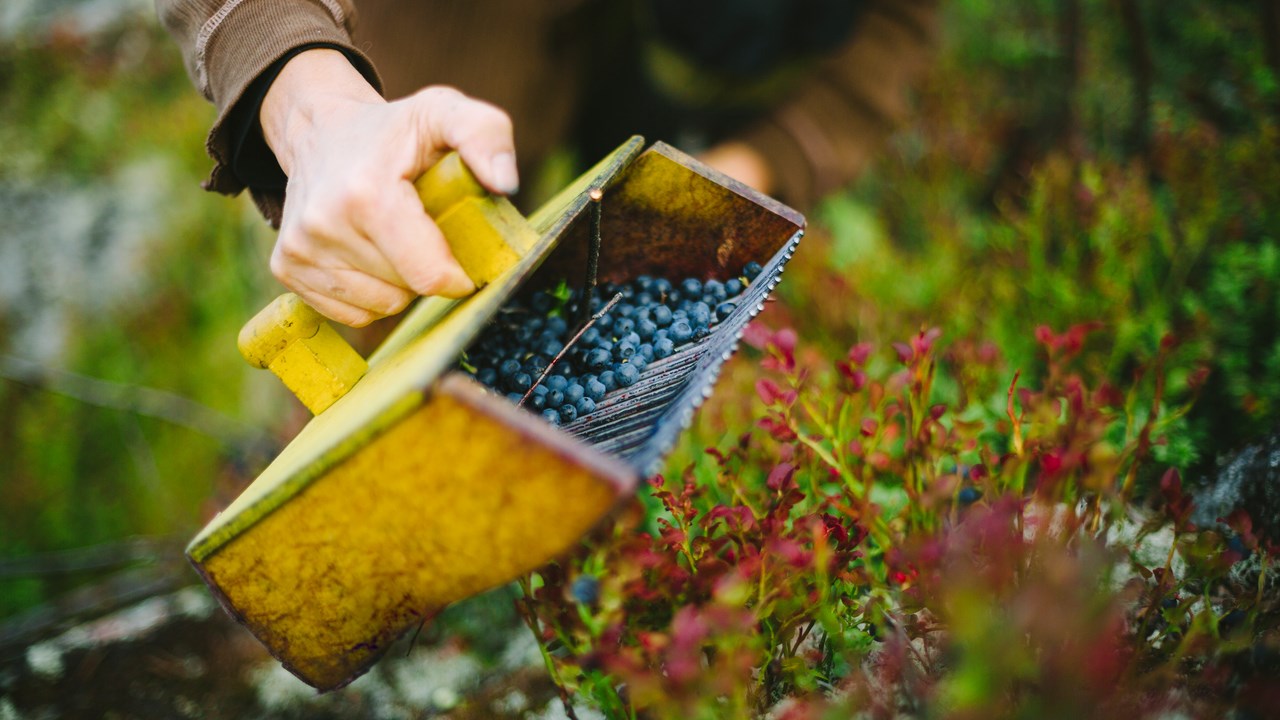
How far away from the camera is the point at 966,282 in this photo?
7.41 ft

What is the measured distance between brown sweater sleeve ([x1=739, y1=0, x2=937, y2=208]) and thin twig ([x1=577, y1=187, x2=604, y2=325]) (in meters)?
1.83

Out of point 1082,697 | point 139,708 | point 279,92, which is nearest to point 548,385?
point 279,92

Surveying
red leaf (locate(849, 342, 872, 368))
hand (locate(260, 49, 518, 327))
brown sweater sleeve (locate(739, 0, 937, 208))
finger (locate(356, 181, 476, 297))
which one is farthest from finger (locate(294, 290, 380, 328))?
brown sweater sleeve (locate(739, 0, 937, 208))

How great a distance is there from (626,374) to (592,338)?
0.39ft

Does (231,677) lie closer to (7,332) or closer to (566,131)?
(566,131)

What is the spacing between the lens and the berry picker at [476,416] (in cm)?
80

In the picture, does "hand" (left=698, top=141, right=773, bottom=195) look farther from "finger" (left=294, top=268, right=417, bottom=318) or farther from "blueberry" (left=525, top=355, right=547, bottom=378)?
"finger" (left=294, top=268, right=417, bottom=318)

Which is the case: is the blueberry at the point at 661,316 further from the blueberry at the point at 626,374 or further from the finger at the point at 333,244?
the finger at the point at 333,244

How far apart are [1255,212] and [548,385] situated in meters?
2.14

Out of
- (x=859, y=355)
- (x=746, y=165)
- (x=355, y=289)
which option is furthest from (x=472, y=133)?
(x=746, y=165)

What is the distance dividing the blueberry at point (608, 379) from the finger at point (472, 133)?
35cm

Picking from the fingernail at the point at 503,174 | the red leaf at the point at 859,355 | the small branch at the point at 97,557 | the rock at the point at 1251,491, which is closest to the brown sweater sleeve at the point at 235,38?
the fingernail at the point at 503,174

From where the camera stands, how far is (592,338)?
1.28 metres

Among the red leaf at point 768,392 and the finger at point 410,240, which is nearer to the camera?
the finger at point 410,240
